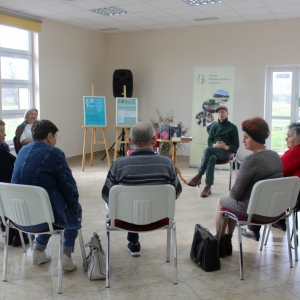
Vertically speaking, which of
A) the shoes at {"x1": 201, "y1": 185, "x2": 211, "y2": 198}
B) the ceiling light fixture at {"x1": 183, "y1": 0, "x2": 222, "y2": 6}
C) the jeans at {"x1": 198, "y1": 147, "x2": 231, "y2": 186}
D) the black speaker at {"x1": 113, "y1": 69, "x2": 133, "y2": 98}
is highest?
the ceiling light fixture at {"x1": 183, "y1": 0, "x2": 222, "y2": 6}

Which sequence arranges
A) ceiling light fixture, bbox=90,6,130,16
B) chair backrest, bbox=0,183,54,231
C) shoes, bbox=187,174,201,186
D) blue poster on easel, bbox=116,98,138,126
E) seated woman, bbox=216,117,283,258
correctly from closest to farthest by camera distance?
Answer: chair backrest, bbox=0,183,54,231
seated woman, bbox=216,117,283,258
shoes, bbox=187,174,201,186
ceiling light fixture, bbox=90,6,130,16
blue poster on easel, bbox=116,98,138,126

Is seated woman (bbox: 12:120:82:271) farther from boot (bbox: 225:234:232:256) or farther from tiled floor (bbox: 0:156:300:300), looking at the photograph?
boot (bbox: 225:234:232:256)

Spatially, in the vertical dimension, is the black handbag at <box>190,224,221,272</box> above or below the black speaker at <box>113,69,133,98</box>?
below

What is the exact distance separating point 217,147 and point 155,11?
8.99 ft

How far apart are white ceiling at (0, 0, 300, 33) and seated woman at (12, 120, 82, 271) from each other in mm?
3871

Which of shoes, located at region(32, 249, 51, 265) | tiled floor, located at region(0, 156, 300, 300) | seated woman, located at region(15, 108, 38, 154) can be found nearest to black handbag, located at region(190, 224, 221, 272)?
tiled floor, located at region(0, 156, 300, 300)

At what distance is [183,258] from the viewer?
343 cm

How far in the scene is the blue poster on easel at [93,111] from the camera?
7766mm

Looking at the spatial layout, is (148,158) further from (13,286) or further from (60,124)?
(60,124)

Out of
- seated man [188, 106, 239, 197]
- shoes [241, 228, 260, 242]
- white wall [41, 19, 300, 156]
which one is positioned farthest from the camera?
white wall [41, 19, 300, 156]

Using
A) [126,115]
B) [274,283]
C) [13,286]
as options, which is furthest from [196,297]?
[126,115]

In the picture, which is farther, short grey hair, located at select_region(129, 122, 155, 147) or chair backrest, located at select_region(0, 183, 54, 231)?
short grey hair, located at select_region(129, 122, 155, 147)

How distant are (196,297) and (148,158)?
1029 millimetres

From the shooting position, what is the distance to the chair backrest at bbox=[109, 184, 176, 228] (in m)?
2.71
